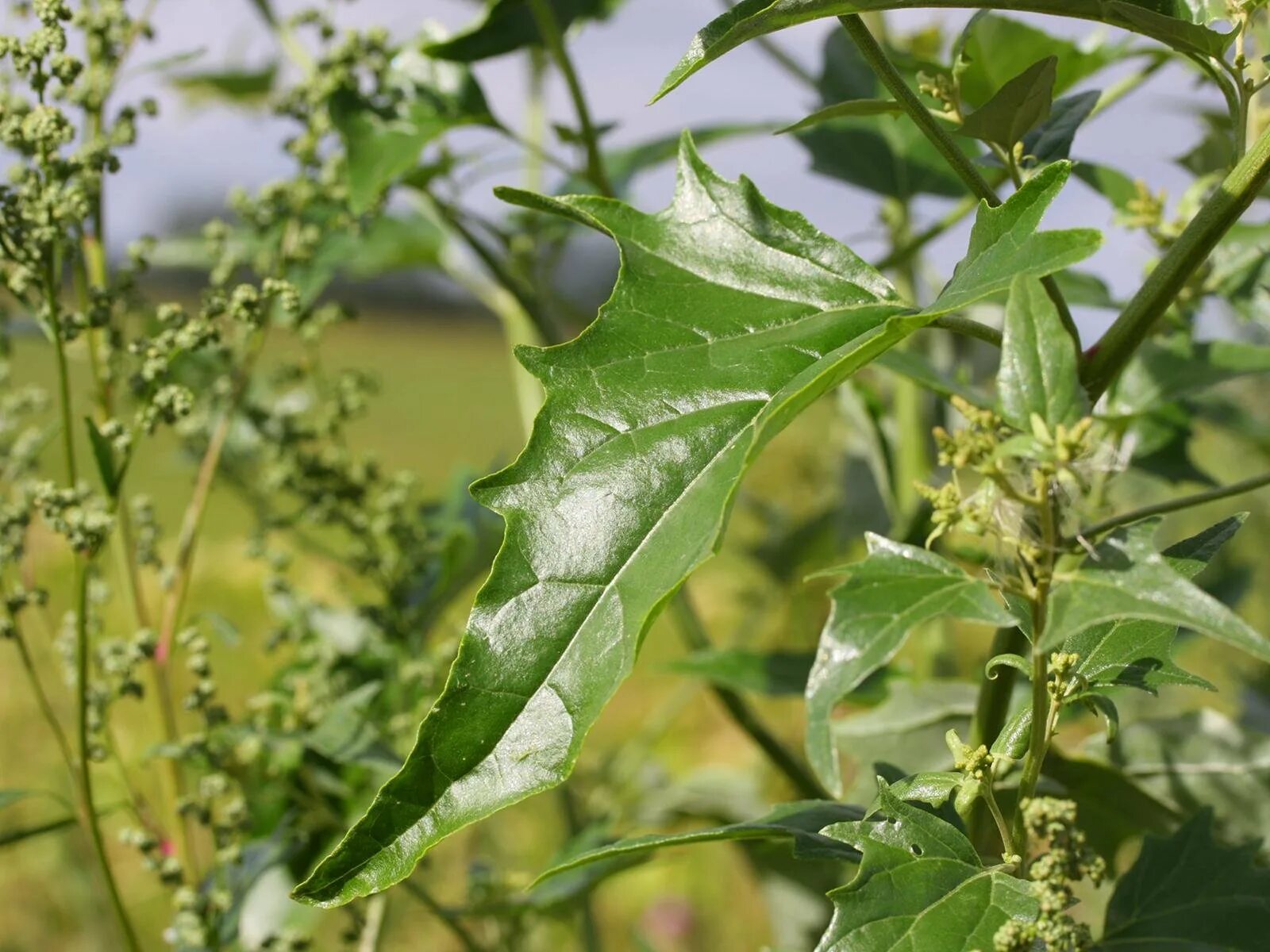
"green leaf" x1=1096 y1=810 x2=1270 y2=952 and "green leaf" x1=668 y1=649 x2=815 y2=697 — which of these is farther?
"green leaf" x1=668 y1=649 x2=815 y2=697

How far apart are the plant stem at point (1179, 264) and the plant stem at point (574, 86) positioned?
0.50 m

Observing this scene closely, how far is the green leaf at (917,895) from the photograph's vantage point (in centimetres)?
43

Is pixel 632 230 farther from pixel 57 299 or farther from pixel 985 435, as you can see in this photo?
pixel 57 299

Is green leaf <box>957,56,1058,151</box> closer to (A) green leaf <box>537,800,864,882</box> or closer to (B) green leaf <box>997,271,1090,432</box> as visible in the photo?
(B) green leaf <box>997,271,1090,432</box>

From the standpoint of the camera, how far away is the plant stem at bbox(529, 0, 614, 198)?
88 centimetres

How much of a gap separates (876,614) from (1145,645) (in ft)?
0.50

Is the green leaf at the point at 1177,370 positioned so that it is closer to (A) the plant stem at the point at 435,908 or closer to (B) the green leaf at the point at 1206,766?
(B) the green leaf at the point at 1206,766

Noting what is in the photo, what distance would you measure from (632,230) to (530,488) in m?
0.14

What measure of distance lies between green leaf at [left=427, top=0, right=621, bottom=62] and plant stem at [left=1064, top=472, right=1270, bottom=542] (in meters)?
0.63

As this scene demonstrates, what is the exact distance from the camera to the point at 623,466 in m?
0.47

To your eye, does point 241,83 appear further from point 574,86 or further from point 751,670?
point 751,670

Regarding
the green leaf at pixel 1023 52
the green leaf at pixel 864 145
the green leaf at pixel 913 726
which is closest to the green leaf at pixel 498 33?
the green leaf at pixel 864 145

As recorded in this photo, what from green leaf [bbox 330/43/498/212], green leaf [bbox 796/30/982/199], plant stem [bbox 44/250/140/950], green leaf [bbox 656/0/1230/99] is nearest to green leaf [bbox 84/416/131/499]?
plant stem [bbox 44/250/140/950]

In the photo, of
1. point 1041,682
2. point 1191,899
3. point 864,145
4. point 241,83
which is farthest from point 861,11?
point 241,83
